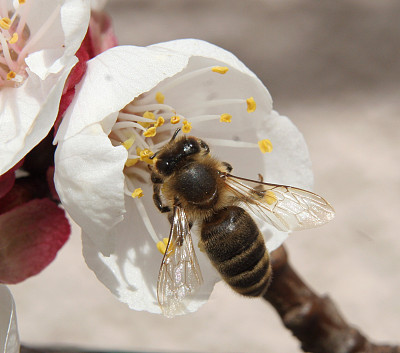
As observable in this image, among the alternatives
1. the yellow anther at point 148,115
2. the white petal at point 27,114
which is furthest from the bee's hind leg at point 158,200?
the white petal at point 27,114

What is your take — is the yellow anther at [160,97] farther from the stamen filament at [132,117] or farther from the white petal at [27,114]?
the white petal at [27,114]

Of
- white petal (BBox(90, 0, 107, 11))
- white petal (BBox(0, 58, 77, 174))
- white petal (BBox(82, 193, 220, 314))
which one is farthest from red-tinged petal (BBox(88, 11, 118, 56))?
white petal (BBox(82, 193, 220, 314))

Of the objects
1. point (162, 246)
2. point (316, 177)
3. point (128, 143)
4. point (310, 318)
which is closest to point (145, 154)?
point (128, 143)

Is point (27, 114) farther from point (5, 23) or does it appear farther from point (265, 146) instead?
point (265, 146)

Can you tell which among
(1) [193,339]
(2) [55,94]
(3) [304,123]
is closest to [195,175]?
(2) [55,94]

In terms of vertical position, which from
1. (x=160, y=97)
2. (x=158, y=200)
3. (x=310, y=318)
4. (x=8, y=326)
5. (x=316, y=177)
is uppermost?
(x=160, y=97)

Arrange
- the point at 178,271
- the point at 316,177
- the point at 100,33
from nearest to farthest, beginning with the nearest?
1. the point at 178,271
2. the point at 100,33
3. the point at 316,177
